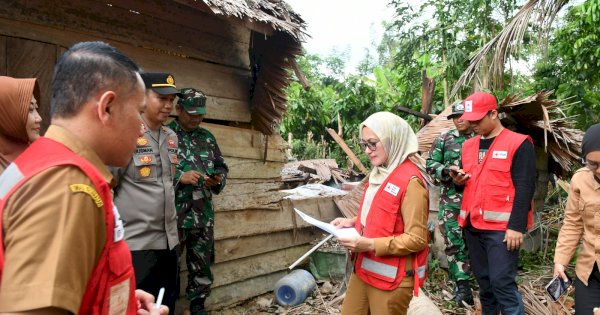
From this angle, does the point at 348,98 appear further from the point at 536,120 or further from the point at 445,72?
the point at 536,120

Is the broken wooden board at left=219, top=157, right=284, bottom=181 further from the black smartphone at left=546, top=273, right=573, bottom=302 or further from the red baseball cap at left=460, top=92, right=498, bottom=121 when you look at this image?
the black smartphone at left=546, top=273, right=573, bottom=302

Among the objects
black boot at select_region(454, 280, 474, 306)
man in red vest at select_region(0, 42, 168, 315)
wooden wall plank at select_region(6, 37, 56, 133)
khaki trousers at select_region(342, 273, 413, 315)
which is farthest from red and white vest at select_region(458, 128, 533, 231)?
wooden wall plank at select_region(6, 37, 56, 133)

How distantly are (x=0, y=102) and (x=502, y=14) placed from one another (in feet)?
37.8

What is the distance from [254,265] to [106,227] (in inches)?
179

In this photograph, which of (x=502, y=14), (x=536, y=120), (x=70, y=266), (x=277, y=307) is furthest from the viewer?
(x=502, y=14)

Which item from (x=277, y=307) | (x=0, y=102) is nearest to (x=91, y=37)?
(x=0, y=102)

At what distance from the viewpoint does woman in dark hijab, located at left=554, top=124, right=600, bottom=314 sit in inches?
110

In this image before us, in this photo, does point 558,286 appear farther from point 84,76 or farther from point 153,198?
point 84,76

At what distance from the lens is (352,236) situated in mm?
2697

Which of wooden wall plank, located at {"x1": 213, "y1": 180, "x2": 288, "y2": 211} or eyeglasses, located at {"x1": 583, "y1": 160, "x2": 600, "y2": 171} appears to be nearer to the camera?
eyeglasses, located at {"x1": 583, "y1": 160, "x2": 600, "y2": 171}

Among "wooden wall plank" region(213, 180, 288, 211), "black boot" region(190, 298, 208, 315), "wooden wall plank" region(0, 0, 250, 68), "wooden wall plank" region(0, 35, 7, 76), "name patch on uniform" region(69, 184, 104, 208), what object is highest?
"wooden wall plank" region(0, 0, 250, 68)

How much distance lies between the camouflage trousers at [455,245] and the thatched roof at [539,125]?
44.7 inches

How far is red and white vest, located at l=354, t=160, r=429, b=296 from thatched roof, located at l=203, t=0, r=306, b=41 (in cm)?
214

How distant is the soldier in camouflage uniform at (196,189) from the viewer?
4.05 metres
